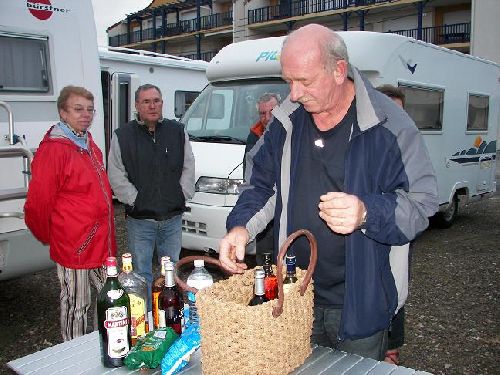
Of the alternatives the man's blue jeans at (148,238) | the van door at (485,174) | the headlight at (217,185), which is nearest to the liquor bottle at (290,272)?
the man's blue jeans at (148,238)

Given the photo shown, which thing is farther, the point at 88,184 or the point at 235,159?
the point at 235,159

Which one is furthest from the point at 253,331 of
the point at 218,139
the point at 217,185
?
the point at 218,139

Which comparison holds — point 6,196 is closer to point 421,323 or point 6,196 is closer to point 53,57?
point 53,57

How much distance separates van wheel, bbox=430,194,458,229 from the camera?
903 centimetres

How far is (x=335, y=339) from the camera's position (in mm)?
2389

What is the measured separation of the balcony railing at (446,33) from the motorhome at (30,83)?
1038 inches

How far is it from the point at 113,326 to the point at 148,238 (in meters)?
2.52

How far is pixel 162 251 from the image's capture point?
4.81 meters

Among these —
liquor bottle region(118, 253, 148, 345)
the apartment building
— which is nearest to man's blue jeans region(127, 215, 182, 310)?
liquor bottle region(118, 253, 148, 345)

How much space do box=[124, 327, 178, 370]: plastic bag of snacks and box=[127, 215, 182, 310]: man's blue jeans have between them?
2.44m

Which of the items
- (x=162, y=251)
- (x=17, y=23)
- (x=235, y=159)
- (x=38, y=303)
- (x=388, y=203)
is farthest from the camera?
(x=235, y=159)

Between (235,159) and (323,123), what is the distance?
3.67 metres

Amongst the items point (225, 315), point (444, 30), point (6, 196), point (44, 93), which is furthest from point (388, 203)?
point (444, 30)

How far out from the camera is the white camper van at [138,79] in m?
9.14
